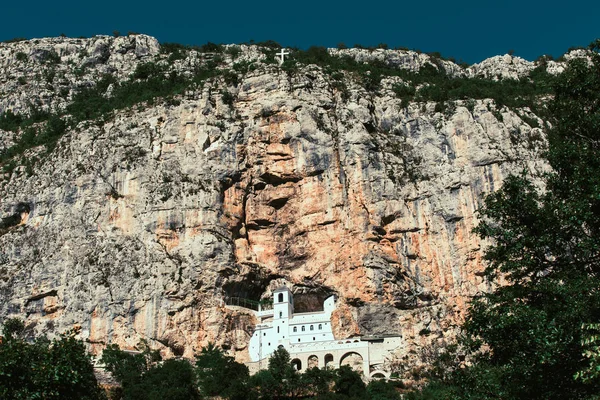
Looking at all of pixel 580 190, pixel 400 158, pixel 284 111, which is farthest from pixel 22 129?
pixel 580 190

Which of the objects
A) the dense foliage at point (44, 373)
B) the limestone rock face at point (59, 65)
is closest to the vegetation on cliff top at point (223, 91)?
the limestone rock face at point (59, 65)

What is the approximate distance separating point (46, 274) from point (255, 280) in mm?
18195

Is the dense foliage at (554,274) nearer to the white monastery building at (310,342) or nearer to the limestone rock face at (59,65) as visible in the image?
the white monastery building at (310,342)

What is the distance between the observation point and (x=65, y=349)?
99.7 feet

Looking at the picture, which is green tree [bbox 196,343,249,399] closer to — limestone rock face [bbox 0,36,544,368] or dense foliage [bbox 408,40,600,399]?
limestone rock face [bbox 0,36,544,368]

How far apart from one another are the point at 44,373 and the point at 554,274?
20.9 meters

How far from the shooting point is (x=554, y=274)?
61.9 ft

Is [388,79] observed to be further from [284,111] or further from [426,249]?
[426,249]

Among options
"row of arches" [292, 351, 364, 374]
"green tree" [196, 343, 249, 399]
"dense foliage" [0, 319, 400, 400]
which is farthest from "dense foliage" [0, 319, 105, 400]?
"row of arches" [292, 351, 364, 374]

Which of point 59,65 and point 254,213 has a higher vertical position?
point 59,65

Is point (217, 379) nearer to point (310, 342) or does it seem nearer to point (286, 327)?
point (286, 327)

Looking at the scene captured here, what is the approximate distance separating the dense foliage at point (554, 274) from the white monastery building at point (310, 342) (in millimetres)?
33643

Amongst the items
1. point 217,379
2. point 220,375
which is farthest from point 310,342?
point 217,379

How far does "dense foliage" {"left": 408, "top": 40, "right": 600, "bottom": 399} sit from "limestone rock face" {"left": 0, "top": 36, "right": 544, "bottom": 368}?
35591 millimetres
